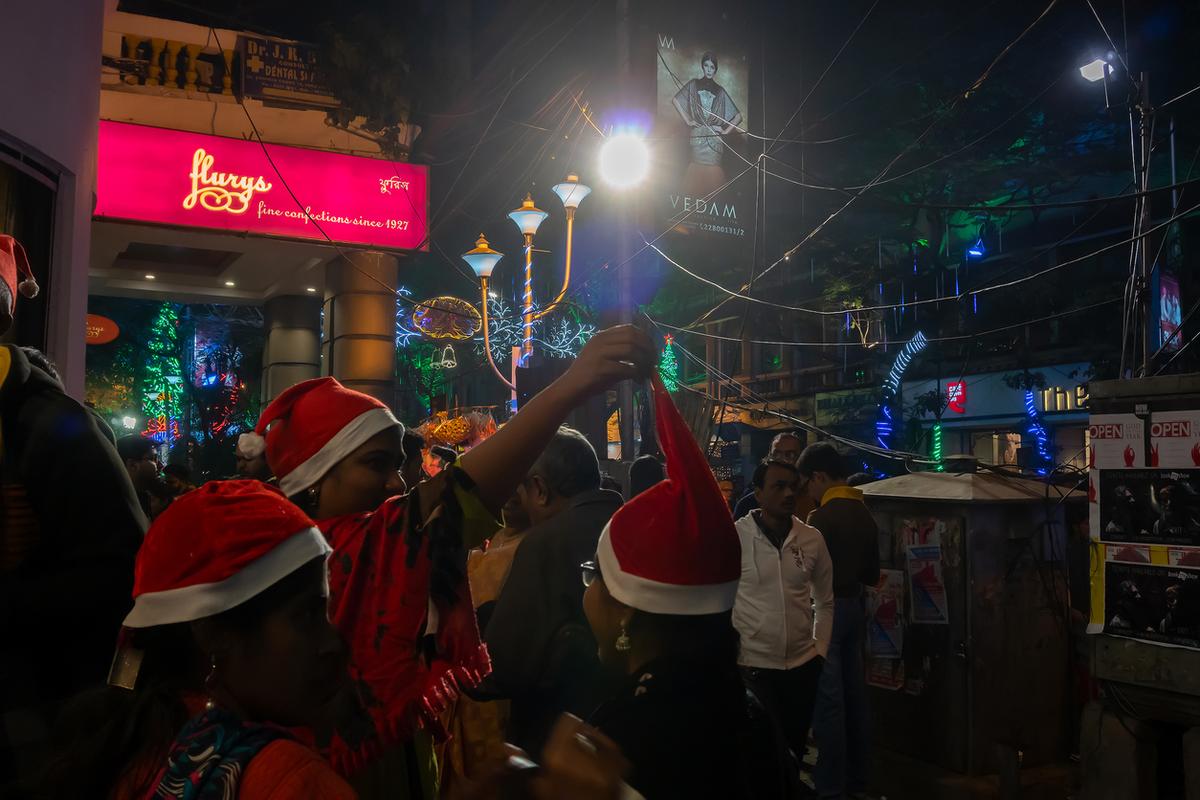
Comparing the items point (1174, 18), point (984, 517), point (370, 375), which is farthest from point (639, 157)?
point (1174, 18)

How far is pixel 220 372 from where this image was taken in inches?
1178

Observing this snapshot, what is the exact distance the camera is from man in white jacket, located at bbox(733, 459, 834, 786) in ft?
18.9

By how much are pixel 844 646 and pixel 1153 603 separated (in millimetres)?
2212

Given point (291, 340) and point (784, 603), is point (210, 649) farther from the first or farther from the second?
point (291, 340)

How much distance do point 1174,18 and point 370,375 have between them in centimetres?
1142

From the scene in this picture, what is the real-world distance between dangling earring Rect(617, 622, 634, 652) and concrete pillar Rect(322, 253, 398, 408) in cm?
996

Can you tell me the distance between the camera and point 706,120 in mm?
14117

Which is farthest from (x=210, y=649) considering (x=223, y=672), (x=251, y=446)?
(x=251, y=446)

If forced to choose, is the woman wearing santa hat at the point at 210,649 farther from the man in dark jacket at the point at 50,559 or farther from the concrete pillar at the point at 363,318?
the concrete pillar at the point at 363,318

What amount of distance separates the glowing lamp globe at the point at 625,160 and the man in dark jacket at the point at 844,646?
4.65 metres

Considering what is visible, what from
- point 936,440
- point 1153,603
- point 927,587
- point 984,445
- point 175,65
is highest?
point 175,65

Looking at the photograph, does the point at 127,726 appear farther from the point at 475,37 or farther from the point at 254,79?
the point at 475,37

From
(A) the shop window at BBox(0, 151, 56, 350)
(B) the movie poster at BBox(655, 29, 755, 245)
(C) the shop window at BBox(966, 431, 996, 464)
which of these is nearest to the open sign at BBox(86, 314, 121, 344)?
(B) the movie poster at BBox(655, 29, 755, 245)

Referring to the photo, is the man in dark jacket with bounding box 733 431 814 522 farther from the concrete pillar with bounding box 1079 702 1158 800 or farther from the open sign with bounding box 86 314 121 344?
the open sign with bounding box 86 314 121 344
